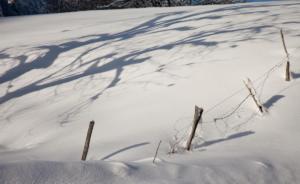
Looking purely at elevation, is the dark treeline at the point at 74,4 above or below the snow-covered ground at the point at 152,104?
above

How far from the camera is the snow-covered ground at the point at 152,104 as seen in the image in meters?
1.71

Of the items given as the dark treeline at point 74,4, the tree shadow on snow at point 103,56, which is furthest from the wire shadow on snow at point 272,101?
the dark treeline at point 74,4

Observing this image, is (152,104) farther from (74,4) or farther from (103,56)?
(74,4)

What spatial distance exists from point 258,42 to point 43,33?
3.88 m

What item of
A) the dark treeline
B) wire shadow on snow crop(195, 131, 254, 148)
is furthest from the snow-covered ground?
the dark treeline

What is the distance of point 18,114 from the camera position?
319 centimetres

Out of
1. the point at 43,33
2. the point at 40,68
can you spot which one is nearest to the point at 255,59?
the point at 40,68

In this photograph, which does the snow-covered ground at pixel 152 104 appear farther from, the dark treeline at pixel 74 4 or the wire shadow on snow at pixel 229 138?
the dark treeline at pixel 74 4

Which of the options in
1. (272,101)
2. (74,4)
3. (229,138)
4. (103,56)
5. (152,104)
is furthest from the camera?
(74,4)

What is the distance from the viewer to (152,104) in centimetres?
307

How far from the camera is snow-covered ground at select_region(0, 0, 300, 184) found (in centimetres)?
171

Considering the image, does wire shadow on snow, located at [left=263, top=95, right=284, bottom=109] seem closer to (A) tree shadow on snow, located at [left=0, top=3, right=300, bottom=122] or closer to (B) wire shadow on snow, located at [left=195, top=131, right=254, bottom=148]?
(B) wire shadow on snow, located at [left=195, top=131, right=254, bottom=148]

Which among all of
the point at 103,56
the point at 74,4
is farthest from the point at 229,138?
the point at 74,4

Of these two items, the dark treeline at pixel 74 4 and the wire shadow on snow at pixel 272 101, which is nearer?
the wire shadow on snow at pixel 272 101
